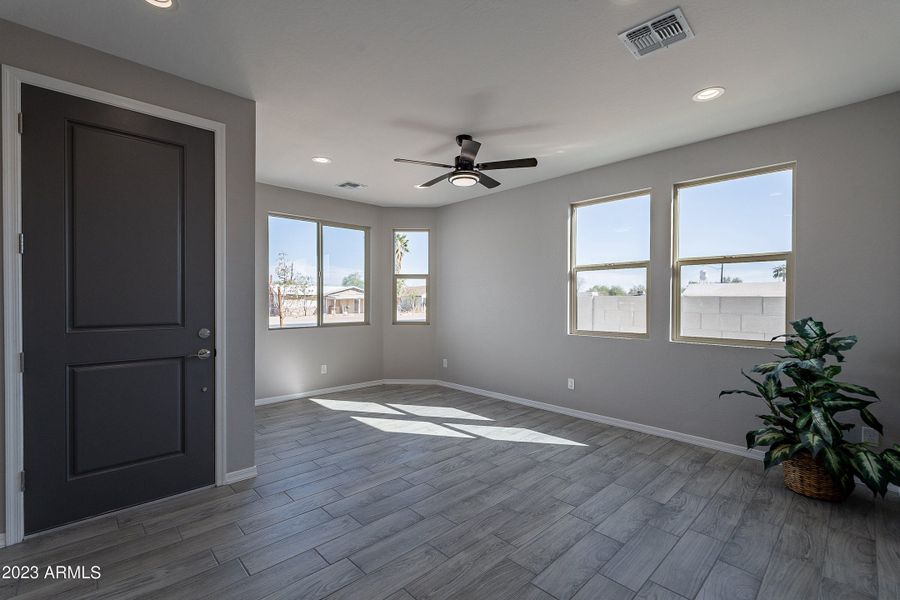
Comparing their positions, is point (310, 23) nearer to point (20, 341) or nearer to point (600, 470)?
point (20, 341)

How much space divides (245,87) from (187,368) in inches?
76.3

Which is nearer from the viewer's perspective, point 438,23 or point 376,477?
point 438,23

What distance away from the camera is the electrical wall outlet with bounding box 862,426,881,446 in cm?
289

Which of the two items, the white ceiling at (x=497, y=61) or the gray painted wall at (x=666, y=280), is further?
the gray painted wall at (x=666, y=280)

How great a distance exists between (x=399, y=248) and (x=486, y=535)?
15.5ft

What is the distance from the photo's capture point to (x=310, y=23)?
7.02 ft

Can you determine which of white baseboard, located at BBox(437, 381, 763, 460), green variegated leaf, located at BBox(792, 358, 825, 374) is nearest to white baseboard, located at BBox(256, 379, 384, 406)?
white baseboard, located at BBox(437, 381, 763, 460)

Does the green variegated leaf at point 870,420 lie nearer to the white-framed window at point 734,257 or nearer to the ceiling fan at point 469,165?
the white-framed window at point 734,257

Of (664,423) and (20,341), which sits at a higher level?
(20,341)

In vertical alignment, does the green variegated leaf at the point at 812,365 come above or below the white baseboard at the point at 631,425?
above

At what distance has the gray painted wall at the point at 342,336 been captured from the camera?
16.9 feet

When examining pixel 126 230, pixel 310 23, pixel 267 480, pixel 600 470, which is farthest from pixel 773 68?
pixel 267 480

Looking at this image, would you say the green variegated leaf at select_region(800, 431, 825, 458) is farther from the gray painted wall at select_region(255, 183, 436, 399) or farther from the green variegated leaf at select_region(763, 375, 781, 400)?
the gray painted wall at select_region(255, 183, 436, 399)

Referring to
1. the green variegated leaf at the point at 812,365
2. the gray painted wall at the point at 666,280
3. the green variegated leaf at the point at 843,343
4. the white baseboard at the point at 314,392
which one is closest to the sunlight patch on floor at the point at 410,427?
the white baseboard at the point at 314,392
